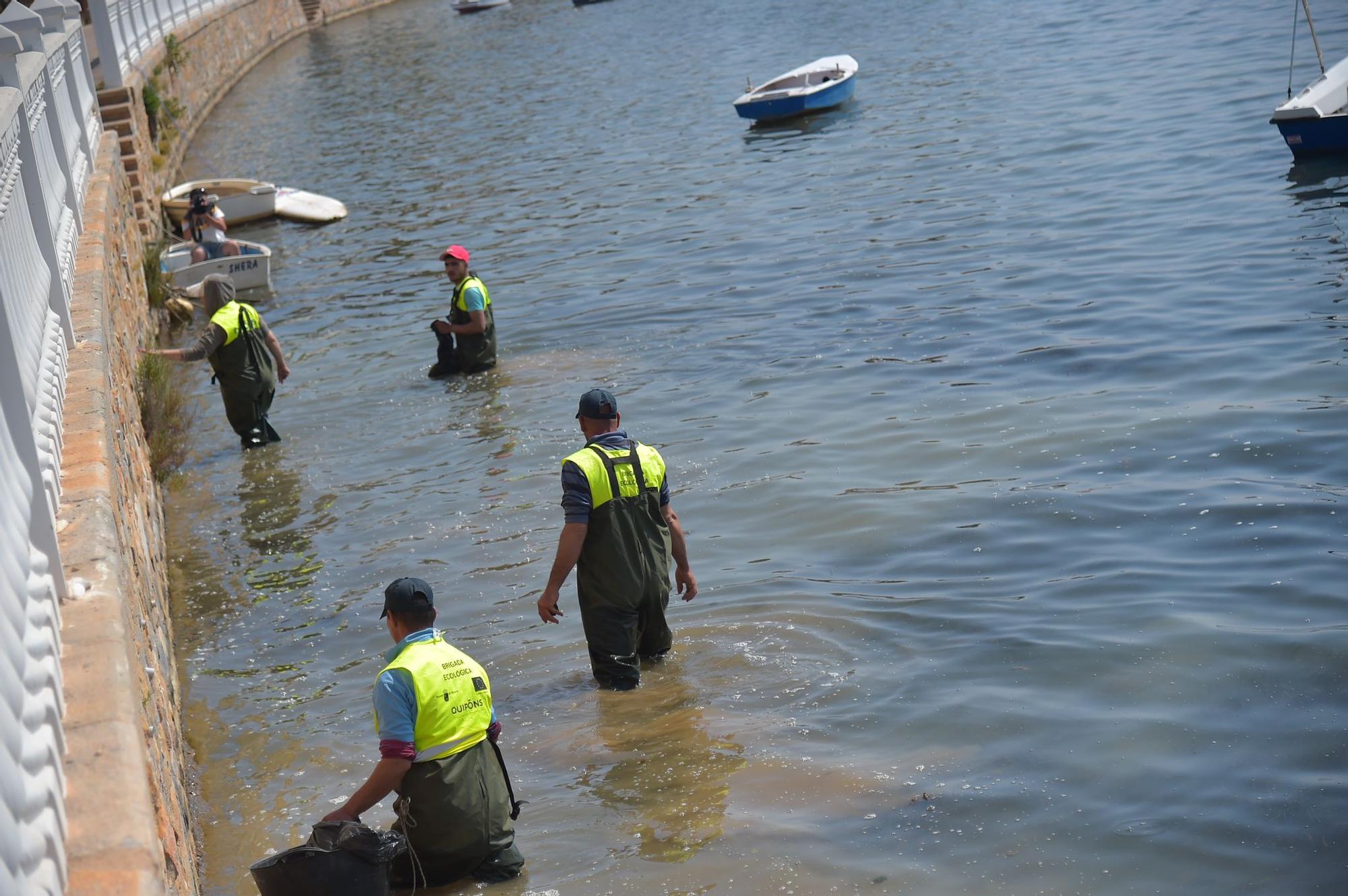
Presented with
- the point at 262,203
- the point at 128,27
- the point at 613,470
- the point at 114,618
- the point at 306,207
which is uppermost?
the point at 128,27

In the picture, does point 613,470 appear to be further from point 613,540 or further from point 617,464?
point 613,540

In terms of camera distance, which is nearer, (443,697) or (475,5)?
(443,697)

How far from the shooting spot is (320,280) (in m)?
20.8

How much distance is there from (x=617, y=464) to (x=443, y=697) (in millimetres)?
2043

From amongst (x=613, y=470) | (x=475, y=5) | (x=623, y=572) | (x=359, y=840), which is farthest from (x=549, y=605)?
(x=475, y=5)

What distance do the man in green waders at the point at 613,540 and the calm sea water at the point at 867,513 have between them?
458mm

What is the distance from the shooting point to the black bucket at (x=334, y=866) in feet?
18.0

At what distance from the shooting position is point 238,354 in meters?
12.5

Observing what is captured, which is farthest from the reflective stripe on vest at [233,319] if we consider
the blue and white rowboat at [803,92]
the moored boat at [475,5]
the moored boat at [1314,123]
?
the moored boat at [475,5]

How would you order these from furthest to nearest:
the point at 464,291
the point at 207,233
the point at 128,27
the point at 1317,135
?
the point at 128,27 < the point at 207,233 < the point at 1317,135 < the point at 464,291

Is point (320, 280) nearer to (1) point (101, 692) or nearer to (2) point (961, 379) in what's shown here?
(2) point (961, 379)

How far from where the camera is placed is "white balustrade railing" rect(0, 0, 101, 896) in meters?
3.28

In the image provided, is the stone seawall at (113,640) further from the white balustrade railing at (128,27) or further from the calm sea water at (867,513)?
the white balustrade railing at (128,27)

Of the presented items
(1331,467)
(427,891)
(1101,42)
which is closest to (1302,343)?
(1331,467)
